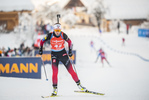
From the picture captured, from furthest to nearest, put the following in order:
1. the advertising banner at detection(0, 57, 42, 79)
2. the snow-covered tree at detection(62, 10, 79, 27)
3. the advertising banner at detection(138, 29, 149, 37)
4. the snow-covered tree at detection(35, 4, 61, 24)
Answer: the snow-covered tree at detection(62, 10, 79, 27)
the snow-covered tree at detection(35, 4, 61, 24)
the advertising banner at detection(138, 29, 149, 37)
the advertising banner at detection(0, 57, 42, 79)

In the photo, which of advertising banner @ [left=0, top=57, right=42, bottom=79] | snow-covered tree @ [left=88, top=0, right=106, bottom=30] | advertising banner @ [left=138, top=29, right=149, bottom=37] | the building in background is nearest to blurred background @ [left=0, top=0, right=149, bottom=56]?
snow-covered tree @ [left=88, top=0, right=106, bottom=30]

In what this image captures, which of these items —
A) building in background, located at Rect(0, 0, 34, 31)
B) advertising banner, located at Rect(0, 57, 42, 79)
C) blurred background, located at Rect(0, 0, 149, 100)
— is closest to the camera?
blurred background, located at Rect(0, 0, 149, 100)

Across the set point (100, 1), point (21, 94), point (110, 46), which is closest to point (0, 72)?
point (21, 94)

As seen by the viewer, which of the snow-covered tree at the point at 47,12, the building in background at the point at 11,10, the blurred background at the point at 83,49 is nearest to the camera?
the blurred background at the point at 83,49

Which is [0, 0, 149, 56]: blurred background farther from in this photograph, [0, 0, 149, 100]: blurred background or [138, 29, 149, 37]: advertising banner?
[138, 29, 149, 37]: advertising banner

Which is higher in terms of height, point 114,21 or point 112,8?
point 112,8

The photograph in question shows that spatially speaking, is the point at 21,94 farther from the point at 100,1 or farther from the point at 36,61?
the point at 100,1

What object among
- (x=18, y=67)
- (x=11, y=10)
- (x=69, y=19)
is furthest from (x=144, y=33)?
(x=18, y=67)

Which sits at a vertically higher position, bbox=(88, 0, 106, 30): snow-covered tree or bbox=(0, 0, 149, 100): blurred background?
bbox=(88, 0, 106, 30): snow-covered tree

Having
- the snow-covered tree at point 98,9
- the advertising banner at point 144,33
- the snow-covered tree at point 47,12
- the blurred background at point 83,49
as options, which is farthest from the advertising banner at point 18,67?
the snow-covered tree at point 98,9

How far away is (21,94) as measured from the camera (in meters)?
5.44

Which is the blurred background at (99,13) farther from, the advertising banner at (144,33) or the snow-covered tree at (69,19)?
the advertising banner at (144,33)

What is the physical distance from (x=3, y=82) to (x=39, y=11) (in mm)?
31135

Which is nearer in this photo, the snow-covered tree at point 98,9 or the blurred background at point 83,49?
the blurred background at point 83,49
